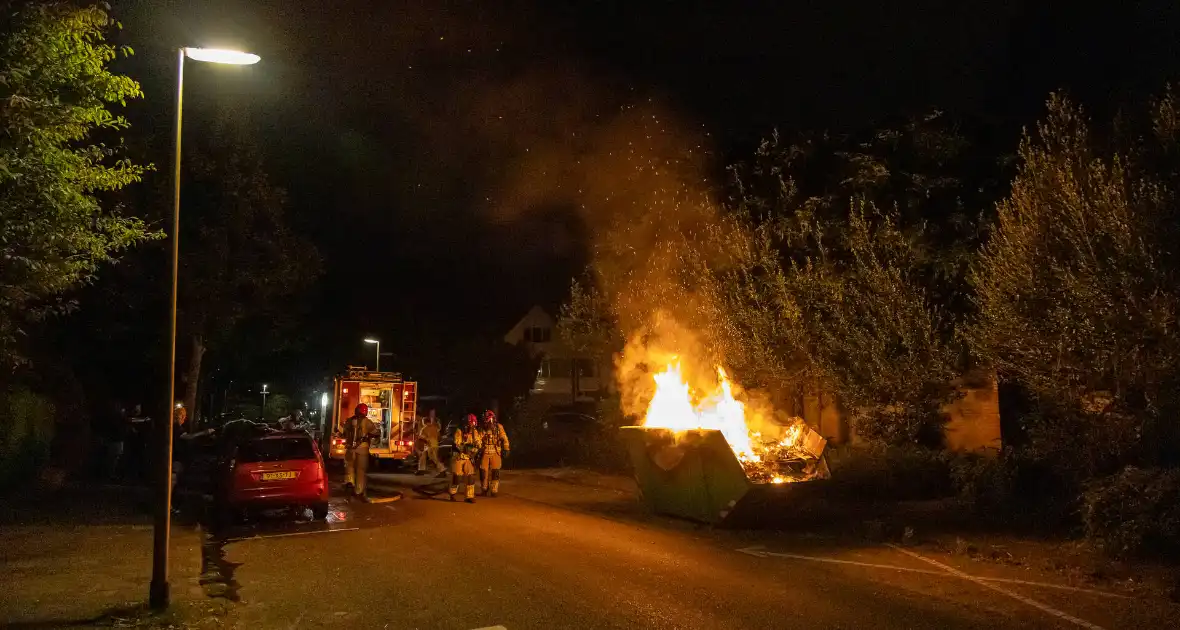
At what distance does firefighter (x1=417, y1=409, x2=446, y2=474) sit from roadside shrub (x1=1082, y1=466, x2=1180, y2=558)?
15204 millimetres

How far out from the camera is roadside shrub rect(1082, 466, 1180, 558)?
30.6 feet

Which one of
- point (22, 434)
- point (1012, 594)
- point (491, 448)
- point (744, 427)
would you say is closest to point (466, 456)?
point (491, 448)

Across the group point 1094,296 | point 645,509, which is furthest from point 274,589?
point 1094,296

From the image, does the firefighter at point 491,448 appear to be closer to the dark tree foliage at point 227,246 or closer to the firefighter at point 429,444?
the firefighter at point 429,444

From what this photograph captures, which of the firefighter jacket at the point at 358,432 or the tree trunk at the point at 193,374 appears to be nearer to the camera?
the firefighter jacket at the point at 358,432

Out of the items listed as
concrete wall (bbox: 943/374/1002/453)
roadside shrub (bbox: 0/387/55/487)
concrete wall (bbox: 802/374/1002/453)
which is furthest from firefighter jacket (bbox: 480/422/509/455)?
concrete wall (bbox: 943/374/1002/453)

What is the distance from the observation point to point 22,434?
1477 centimetres

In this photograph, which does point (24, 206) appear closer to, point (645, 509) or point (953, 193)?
point (645, 509)

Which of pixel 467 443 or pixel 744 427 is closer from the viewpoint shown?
pixel 744 427

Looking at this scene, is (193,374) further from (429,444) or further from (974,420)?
(974,420)

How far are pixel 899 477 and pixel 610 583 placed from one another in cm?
876

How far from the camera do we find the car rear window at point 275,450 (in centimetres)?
1327

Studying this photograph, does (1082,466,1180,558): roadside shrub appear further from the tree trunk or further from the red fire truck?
the tree trunk

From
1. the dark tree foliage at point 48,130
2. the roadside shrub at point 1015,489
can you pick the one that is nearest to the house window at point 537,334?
the roadside shrub at point 1015,489
